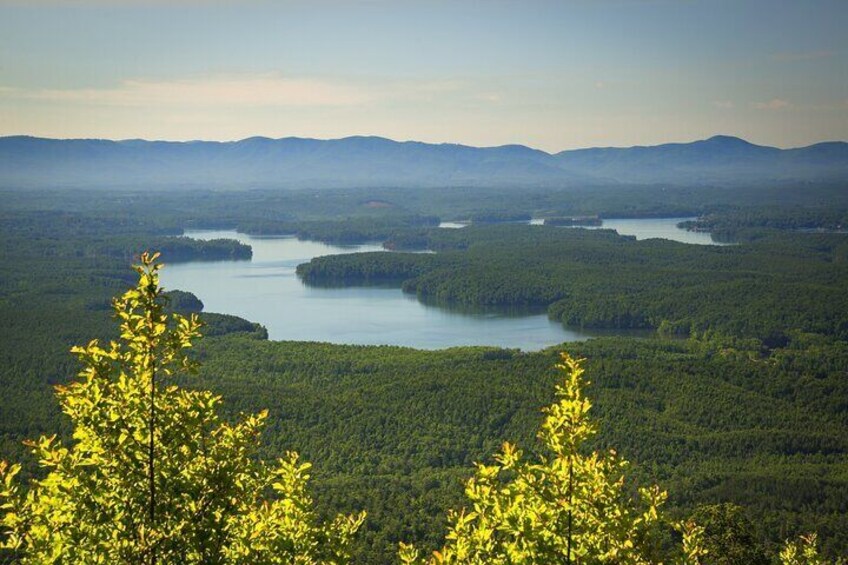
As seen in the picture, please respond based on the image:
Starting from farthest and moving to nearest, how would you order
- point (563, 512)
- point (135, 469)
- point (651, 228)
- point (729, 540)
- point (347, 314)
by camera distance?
point (651, 228) < point (347, 314) < point (729, 540) < point (563, 512) < point (135, 469)

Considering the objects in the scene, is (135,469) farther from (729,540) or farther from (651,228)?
(651,228)

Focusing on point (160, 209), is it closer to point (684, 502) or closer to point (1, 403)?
point (1, 403)

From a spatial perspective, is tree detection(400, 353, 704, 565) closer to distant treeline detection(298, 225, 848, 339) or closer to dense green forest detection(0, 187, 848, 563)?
dense green forest detection(0, 187, 848, 563)

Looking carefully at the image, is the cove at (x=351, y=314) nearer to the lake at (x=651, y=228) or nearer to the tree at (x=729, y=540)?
the tree at (x=729, y=540)

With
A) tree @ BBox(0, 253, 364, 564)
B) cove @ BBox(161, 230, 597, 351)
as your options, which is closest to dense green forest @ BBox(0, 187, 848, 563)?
cove @ BBox(161, 230, 597, 351)

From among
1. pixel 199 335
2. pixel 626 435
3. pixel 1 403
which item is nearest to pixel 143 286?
pixel 199 335

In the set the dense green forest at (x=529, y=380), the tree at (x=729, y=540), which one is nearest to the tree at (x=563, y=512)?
the tree at (x=729, y=540)

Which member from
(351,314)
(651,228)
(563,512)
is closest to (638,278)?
(351,314)

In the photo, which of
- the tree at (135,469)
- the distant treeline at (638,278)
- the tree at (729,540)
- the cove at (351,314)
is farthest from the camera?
the distant treeline at (638,278)
